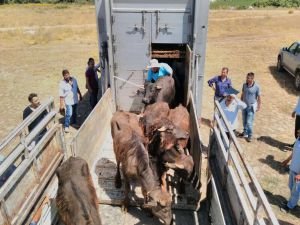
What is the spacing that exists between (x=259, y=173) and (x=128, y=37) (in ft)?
15.5

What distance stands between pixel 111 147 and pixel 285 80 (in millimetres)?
10550

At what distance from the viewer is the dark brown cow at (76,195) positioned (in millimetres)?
4750

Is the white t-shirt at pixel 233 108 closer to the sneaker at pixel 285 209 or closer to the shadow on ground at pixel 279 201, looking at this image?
the shadow on ground at pixel 279 201

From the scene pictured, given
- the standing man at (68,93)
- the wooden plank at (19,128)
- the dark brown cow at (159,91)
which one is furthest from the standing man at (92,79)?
the wooden plank at (19,128)

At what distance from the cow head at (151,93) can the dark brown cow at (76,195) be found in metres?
3.00

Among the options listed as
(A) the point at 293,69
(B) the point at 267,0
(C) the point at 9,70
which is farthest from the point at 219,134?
(B) the point at 267,0

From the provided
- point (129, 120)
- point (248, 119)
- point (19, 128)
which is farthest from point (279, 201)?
point (19, 128)

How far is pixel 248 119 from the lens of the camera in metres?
9.38

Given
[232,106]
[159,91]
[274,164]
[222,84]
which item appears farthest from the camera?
[222,84]

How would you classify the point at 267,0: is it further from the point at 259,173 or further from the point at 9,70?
the point at 259,173

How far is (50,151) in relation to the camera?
18.4 feet

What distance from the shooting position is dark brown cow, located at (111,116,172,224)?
210 inches

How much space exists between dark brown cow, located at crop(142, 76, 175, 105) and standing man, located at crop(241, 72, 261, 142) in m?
2.17

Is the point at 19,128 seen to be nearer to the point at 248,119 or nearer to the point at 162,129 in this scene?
the point at 162,129
